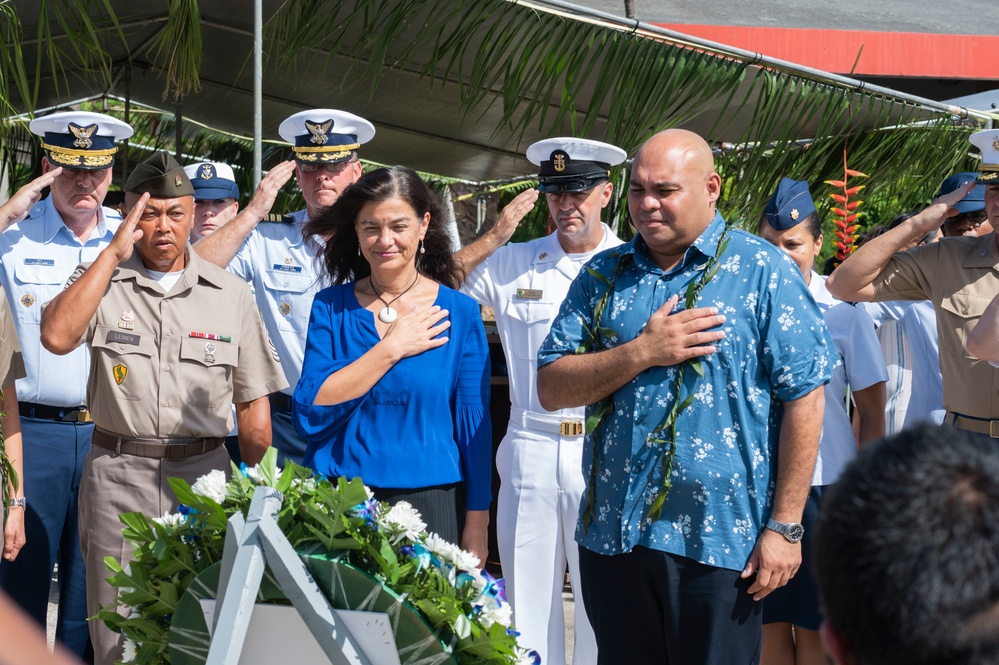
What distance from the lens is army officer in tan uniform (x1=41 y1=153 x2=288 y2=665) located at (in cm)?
363

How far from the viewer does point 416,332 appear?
11.5 ft

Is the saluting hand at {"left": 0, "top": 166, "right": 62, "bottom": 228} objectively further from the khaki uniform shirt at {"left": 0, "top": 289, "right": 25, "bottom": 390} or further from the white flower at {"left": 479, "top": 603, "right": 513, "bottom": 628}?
the white flower at {"left": 479, "top": 603, "right": 513, "bottom": 628}

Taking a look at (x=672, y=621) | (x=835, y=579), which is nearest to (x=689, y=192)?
(x=672, y=621)

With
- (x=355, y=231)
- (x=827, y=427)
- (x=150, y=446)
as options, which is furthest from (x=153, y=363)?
(x=827, y=427)

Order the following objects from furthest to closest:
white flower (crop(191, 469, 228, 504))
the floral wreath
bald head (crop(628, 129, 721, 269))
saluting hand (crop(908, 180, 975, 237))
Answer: saluting hand (crop(908, 180, 975, 237))
bald head (crop(628, 129, 721, 269))
white flower (crop(191, 469, 228, 504))
the floral wreath

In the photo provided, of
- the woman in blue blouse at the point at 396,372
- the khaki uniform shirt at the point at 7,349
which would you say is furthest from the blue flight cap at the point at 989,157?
the khaki uniform shirt at the point at 7,349

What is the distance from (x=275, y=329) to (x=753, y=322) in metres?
2.19

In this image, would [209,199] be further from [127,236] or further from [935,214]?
[935,214]

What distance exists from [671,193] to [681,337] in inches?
16.1

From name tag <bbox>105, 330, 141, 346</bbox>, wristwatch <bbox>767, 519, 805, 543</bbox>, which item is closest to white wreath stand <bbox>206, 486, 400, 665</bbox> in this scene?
wristwatch <bbox>767, 519, 805, 543</bbox>

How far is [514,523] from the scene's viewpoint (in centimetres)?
423

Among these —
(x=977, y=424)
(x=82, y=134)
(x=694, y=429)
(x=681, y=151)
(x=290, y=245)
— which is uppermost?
(x=82, y=134)

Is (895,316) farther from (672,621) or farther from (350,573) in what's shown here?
(350,573)

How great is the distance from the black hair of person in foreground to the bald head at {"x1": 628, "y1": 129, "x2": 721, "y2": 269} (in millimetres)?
1869
